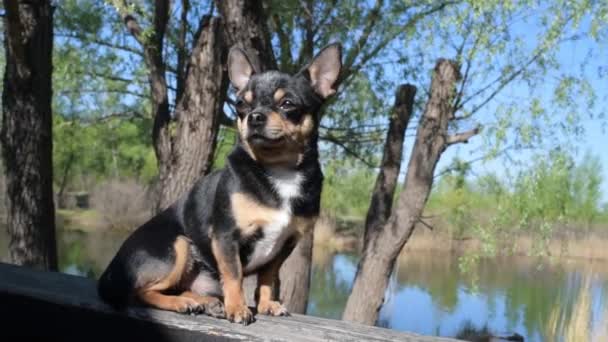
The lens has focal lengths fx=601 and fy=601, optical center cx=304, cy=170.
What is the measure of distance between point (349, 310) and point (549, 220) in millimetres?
2998

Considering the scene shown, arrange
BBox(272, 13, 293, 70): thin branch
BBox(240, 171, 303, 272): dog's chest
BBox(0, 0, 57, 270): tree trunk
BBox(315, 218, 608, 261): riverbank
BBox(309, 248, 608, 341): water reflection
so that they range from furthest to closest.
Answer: BBox(315, 218, 608, 261): riverbank → BBox(309, 248, 608, 341): water reflection → BBox(272, 13, 293, 70): thin branch → BBox(0, 0, 57, 270): tree trunk → BBox(240, 171, 303, 272): dog's chest

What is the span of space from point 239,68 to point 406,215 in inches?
221

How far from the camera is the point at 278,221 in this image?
2336 mm

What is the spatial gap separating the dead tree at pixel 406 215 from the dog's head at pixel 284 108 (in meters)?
5.47

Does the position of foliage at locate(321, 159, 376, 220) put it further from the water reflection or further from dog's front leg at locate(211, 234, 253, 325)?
dog's front leg at locate(211, 234, 253, 325)

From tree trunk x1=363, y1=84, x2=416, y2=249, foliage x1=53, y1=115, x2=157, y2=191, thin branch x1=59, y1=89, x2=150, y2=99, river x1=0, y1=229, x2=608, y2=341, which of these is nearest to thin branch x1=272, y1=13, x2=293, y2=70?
tree trunk x1=363, y1=84, x2=416, y2=249

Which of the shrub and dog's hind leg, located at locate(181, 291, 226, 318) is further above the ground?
dog's hind leg, located at locate(181, 291, 226, 318)

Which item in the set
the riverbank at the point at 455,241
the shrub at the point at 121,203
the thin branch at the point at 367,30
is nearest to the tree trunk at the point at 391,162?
the thin branch at the point at 367,30

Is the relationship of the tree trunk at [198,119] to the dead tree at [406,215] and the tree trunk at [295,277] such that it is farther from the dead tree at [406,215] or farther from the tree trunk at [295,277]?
the dead tree at [406,215]

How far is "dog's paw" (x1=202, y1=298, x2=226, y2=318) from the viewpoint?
91.0 inches

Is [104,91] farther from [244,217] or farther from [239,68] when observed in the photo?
[244,217]

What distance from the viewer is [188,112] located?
644cm

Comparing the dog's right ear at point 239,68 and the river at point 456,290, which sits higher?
the dog's right ear at point 239,68

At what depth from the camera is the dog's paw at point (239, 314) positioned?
2225 mm
